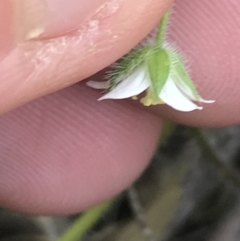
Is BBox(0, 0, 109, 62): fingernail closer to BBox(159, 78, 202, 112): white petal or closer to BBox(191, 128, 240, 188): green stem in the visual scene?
BBox(159, 78, 202, 112): white petal

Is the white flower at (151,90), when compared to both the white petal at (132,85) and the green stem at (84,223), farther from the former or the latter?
the green stem at (84,223)

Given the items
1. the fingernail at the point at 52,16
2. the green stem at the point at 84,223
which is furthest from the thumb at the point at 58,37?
the green stem at the point at 84,223

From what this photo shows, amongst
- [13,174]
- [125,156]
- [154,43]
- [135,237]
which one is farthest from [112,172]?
[154,43]

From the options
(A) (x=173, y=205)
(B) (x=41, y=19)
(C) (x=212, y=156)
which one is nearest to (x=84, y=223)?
(A) (x=173, y=205)

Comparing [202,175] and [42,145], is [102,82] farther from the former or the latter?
[202,175]

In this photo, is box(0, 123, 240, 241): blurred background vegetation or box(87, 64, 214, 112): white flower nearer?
box(87, 64, 214, 112): white flower

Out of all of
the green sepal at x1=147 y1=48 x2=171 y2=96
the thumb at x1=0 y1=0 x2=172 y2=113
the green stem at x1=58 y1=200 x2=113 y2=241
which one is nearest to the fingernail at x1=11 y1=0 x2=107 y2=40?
the thumb at x1=0 y1=0 x2=172 y2=113

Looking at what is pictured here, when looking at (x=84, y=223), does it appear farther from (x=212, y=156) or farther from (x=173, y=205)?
(x=212, y=156)
